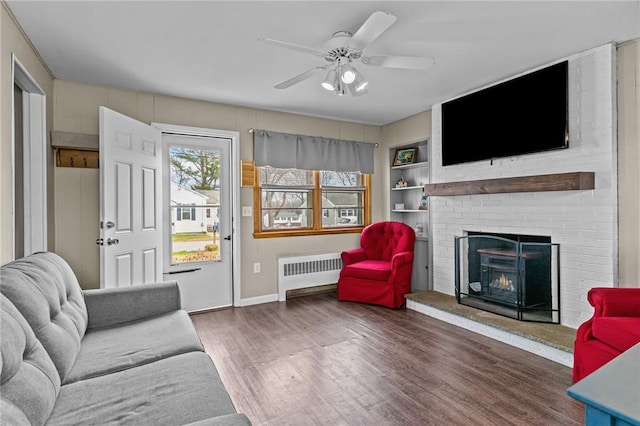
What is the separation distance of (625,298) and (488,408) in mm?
1100

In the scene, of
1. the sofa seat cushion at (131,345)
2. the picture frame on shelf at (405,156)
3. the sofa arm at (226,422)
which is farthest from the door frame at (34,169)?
the picture frame on shelf at (405,156)

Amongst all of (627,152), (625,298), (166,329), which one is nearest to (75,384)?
(166,329)

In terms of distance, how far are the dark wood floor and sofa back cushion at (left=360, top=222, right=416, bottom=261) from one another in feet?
3.48

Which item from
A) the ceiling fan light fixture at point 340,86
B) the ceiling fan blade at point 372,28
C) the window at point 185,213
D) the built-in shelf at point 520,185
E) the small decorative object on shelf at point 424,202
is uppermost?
the ceiling fan blade at point 372,28

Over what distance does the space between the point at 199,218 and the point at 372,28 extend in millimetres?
2832

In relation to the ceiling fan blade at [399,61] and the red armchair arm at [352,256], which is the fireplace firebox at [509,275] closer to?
the red armchair arm at [352,256]

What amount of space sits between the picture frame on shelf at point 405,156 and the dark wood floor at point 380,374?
2.18 meters

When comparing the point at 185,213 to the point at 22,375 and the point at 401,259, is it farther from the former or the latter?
the point at 22,375

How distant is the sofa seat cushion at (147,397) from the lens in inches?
46.3

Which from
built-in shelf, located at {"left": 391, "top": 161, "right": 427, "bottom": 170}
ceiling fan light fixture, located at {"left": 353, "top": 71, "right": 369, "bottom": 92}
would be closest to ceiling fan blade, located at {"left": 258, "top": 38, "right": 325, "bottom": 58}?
ceiling fan light fixture, located at {"left": 353, "top": 71, "right": 369, "bottom": 92}

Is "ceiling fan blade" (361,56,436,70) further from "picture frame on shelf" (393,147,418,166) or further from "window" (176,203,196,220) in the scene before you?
"window" (176,203,196,220)

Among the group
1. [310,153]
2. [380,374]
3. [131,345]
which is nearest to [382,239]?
[310,153]

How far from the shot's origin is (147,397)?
1.30 m

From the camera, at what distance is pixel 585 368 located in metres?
2.12
